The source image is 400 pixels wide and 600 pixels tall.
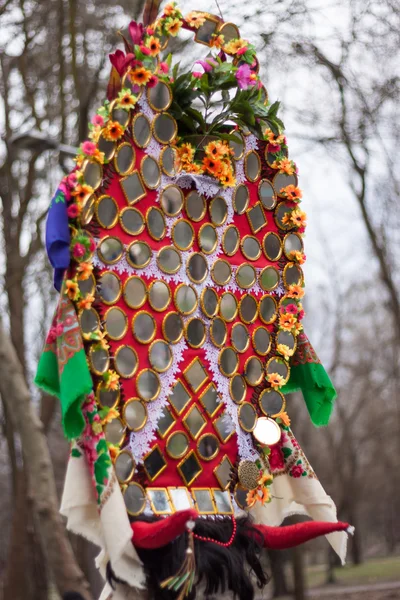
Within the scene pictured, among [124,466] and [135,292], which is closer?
[124,466]

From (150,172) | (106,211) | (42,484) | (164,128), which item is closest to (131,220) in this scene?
(106,211)

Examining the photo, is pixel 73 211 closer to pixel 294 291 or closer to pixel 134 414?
pixel 134 414

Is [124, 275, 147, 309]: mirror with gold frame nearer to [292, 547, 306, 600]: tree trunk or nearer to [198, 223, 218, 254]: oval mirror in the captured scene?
[198, 223, 218, 254]: oval mirror

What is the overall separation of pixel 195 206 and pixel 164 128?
375mm

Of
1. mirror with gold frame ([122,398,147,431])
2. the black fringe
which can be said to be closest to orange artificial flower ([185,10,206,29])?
mirror with gold frame ([122,398,147,431])

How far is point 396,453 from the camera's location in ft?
94.6

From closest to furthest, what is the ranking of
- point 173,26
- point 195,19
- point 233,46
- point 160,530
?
point 160,530 < point 173,26 < point 195,19 < point 233,46

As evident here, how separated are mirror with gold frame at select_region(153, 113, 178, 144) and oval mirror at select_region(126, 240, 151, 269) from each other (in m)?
Answer: 0.50

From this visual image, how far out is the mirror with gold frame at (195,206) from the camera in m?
3.76

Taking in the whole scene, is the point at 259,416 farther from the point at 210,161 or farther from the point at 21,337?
the point at 21,337

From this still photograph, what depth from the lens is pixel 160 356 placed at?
3.52 metres

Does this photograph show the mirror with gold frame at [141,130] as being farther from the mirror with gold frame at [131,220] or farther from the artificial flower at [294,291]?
the artificial flower at [294,291]

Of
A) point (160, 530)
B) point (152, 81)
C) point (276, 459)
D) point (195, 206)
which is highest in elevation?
point (152, 81)

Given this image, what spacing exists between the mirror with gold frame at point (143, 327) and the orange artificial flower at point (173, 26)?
1.26m
